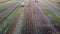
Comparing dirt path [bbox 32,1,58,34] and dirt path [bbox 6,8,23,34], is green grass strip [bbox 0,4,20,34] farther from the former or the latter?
dirt path [bbox 32,1,58,34]

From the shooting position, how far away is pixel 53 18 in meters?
2.08

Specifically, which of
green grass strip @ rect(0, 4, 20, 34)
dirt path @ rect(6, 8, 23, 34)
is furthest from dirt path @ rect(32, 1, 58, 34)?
green grass strip @ rect(0, 4, 20, 34)

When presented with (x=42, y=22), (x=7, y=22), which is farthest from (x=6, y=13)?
(x=42, y=22)

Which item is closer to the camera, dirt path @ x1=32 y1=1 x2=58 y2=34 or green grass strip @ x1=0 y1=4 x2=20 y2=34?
dirt path @ x1=32 y1=1 x2=58 y2=34

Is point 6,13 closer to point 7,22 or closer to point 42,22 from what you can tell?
point 7,22

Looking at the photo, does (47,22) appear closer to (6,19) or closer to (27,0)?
(6,19)

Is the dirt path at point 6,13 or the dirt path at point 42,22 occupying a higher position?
the dirt path at point 6,13

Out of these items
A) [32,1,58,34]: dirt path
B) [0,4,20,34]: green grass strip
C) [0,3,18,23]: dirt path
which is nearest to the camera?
[32,1,58,34]: dirt path

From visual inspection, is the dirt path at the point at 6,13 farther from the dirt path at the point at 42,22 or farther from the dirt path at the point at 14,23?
the dirt path at the point at 42,22

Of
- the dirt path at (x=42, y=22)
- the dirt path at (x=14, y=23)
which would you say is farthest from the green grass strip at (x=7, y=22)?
the dirt path at (x=42, y=22)

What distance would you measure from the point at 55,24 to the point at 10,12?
110cm

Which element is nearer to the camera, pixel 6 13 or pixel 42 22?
pixel 42 22

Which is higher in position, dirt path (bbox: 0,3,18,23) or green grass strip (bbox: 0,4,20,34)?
dirt path (bbox: 0,3,18,23)

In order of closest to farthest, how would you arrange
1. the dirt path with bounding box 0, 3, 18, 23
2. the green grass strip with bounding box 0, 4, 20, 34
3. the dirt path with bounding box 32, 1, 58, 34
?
1. the dirt path with bounding box 32, 1, 58, 34
2. the green grass strip with bounding box 0, 4, 20, 34
3. the dirt path with bounding box 0, 3, 18, 23
